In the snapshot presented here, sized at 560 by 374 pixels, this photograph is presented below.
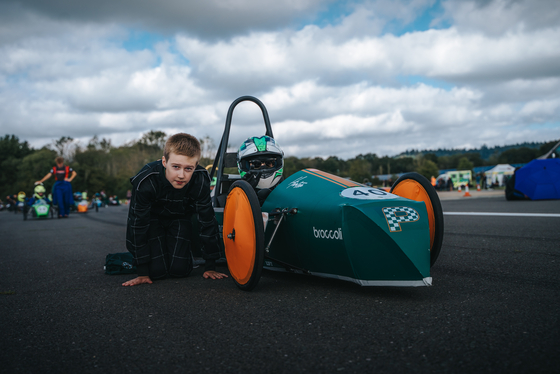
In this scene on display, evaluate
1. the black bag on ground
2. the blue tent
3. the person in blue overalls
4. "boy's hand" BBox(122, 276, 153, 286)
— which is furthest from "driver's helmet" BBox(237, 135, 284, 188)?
the blue tent

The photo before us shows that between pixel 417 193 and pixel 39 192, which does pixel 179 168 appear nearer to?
pixel 417 193

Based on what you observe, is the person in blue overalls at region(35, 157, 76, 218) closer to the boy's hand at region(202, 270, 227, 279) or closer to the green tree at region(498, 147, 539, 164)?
the boy's hand at region(202, 270, 227, 279)

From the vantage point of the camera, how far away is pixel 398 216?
8.43 feet

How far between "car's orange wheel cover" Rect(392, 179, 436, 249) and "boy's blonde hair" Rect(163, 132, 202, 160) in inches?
78.4

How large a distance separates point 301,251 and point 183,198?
4.69 ft

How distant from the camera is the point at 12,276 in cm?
422

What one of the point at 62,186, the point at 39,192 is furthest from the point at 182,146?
the point at 39,192

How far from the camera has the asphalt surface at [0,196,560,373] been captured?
1771 mm

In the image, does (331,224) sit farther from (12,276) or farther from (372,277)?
(12,276)

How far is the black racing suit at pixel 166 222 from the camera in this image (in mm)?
3576

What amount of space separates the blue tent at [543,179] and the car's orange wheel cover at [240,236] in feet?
49.5

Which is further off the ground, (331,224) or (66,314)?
(331,224)

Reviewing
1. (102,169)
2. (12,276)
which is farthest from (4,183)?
(12,276)

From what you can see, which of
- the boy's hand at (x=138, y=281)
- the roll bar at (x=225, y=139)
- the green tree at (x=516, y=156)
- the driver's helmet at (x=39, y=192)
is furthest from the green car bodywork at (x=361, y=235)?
the green tree at (x=516, y=156)
